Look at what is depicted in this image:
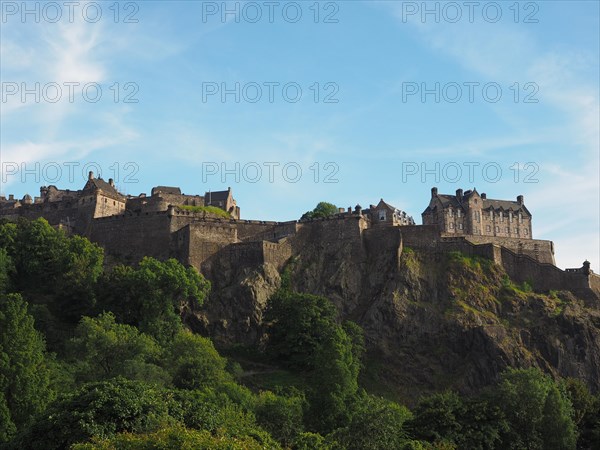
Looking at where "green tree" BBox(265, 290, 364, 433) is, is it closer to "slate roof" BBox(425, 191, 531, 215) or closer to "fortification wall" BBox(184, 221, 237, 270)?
"fortification wall" BBox(184, 221, 237, 270)

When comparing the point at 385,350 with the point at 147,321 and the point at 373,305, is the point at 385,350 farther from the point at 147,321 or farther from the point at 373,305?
the point at 147,321

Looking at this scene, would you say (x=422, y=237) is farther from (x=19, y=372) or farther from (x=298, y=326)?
(x=19, y=372)

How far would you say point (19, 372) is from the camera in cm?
7006

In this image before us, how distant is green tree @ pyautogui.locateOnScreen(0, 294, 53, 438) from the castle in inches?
1279

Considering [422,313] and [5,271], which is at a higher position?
[5,271]

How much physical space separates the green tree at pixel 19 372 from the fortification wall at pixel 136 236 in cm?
3427

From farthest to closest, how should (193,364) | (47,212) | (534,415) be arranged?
(47,212)
(193,364)
(534,415)

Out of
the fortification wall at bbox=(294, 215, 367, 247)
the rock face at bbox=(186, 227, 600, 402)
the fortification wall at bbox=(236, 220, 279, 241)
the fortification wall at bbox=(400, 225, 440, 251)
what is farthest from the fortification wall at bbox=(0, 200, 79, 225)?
the fortification wall at bbox=(400, 225, 440, 251)

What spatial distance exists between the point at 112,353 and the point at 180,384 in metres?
6.79

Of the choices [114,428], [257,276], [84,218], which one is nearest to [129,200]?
[84,218]

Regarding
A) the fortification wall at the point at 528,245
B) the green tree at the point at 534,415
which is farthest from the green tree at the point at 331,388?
the fortification wall at the point at 528,245

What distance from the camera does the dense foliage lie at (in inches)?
2119

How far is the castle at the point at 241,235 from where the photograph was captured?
105 m

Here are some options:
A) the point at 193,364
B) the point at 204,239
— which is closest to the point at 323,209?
the point at 204,239
